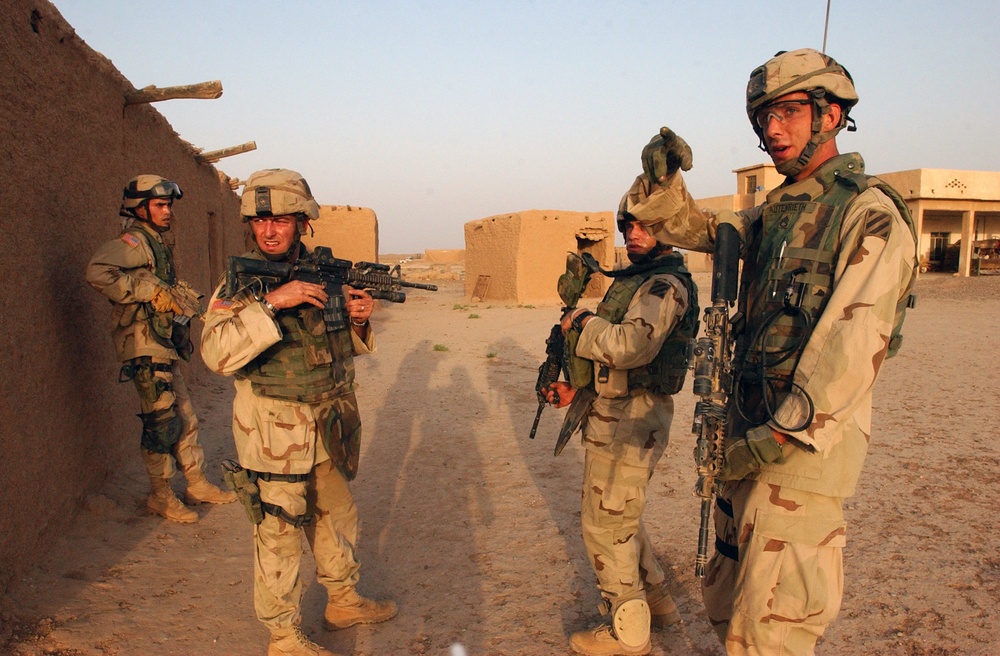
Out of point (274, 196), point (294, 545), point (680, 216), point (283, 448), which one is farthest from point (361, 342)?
point (680, 216)

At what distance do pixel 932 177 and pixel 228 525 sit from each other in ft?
74.7

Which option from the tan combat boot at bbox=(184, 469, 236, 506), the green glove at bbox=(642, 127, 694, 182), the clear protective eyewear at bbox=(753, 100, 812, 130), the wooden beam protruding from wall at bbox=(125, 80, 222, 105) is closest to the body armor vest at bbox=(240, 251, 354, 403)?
the green glove at bbox=(642, 127, 694, 182)

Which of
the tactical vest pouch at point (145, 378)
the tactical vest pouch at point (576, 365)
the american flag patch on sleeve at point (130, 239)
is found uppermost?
the american flag patch on sleeve at point (130, 239)

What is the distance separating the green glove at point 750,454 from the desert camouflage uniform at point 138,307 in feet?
11.8

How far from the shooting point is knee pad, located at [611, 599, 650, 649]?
2609 mm

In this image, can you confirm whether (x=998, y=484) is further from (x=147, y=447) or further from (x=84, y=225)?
(x=84, y=225)

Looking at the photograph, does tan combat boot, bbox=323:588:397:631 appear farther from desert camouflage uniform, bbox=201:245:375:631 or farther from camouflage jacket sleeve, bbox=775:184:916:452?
camouflage jacket sleeve, bbox=775:184:916:452

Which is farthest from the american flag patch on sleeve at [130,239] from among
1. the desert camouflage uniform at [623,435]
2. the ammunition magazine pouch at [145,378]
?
the desert camouflage uniform at [623,435]

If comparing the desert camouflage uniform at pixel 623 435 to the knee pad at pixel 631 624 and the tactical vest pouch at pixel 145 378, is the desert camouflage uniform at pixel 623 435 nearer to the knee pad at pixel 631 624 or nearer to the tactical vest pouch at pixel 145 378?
the knee pad at pixel 631 624

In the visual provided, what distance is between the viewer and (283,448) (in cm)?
259

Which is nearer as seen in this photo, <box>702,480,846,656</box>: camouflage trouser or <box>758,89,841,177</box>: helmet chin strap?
<box>702,480,846,656</box>: camouflage trouser

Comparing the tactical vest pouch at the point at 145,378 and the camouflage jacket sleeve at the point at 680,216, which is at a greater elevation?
the camouflage jacket sleeve at the point at 680,216

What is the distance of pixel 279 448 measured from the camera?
2586 mm

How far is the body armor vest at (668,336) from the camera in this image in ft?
8.71
